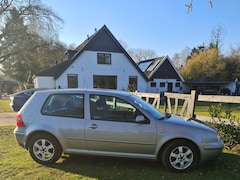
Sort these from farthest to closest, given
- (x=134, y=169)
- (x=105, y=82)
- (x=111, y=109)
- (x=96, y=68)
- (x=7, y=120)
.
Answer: (x=105, y=82) → (x=96, y=68) → (x=7, y=120) → (x=111, y=109) → (x=134, y=169)

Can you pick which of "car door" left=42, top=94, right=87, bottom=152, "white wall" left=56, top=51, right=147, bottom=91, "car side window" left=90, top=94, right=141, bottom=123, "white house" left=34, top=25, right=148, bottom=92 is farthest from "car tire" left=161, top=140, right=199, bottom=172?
"white wall" left=56, top=51, right=147, bottom=91

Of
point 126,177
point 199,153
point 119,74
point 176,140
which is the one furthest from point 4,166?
point 119,74

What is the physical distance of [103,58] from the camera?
76.9ft

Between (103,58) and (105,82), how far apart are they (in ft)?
9.77

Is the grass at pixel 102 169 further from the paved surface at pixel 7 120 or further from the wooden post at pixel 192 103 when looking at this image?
the paved surface at pixel 7 120

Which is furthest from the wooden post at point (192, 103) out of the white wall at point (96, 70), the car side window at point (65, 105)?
the white wall at point (96, 70)

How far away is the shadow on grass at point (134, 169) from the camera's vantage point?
3910 mm

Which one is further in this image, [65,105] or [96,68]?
[96,68]

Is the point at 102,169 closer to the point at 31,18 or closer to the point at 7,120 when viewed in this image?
the point at 7,120

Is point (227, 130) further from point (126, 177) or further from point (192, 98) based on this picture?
point (126, 177)

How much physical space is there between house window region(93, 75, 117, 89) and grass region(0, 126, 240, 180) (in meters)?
18.9

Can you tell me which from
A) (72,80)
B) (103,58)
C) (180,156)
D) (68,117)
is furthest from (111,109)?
(103,58)

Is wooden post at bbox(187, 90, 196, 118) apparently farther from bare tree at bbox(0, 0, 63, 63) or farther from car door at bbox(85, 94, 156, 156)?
bare tree at bbox(0, 0, 63, 63)

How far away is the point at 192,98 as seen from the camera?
6898 mm
